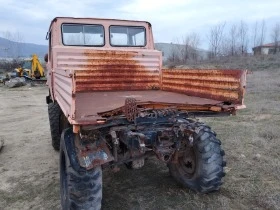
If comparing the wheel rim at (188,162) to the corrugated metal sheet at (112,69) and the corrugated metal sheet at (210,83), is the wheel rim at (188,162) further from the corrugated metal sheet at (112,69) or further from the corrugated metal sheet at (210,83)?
the corrugated metal sheet at (112,69)

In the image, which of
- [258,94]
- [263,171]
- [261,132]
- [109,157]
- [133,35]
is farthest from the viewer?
[258,94]

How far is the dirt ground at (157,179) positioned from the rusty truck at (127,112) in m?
0.29

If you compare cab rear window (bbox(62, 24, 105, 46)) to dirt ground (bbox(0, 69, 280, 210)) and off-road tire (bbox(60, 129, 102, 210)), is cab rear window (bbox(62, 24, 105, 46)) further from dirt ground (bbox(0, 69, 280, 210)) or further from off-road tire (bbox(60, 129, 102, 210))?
off-road tire (bbox(60, 129, 102, 210))

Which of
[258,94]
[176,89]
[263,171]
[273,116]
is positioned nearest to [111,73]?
[176,89]

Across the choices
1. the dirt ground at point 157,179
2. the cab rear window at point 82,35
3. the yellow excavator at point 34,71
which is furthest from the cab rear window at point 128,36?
the yellow excavator at point 34,71

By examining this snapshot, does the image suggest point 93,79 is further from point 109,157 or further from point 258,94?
point 258,94

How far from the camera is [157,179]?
182 inches

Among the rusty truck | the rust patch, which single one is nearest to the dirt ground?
the rusty truck

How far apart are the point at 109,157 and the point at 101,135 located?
28 centimetres

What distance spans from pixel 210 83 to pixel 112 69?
180 cm

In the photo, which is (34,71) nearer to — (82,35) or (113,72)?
(82,35)

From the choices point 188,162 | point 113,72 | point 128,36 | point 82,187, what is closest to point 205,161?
point 188,162

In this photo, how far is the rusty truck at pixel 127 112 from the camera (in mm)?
3238

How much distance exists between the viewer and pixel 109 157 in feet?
10.6
